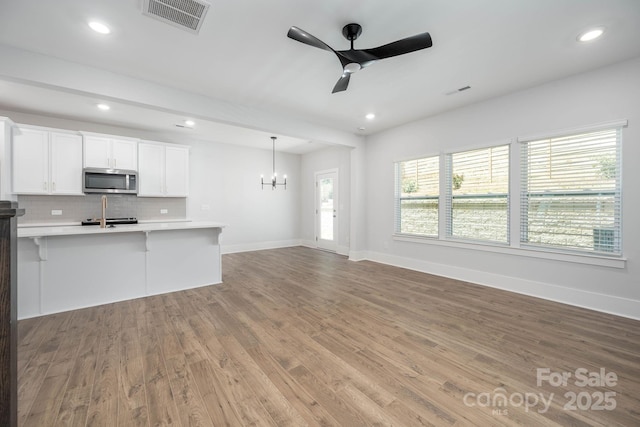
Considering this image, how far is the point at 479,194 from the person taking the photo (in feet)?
13.9

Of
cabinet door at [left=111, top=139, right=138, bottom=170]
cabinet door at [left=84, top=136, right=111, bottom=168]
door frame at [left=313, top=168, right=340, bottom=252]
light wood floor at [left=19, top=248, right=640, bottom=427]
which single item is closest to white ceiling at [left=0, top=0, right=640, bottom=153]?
cabinet door at [left=84, top=136, right=111, bottom=168]

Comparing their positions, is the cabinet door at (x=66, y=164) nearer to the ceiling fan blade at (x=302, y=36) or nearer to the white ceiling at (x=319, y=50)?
the white ceiling at (x=319, y=50)

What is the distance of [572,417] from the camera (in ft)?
5.25

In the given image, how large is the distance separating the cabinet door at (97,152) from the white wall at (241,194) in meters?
0.55

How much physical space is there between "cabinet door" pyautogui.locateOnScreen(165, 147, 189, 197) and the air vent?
384cm

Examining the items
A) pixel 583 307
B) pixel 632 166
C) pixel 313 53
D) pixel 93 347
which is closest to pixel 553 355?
pixel 583 307

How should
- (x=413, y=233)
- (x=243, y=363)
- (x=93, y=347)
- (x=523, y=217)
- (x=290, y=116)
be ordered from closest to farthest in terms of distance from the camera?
1. (x=243, y=363)
2. (x=93, y=347)
3. (x=523, y=217)
4. (x=290, y=116)
5. (x=413, y=233)

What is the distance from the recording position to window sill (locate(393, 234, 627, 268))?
10.2ft

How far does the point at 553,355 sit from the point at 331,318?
78.1 inches

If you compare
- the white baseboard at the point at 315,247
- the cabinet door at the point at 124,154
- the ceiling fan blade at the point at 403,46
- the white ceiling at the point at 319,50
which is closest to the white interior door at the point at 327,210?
the white baseboard at the point at 315,247

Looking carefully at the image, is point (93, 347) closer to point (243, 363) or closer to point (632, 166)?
point (243, 363)

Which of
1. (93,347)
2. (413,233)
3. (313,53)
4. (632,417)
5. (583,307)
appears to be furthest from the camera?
(413,233)

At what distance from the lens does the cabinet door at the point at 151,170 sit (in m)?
5.38

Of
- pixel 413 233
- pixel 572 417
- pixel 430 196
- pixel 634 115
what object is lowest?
pixel 572 417
